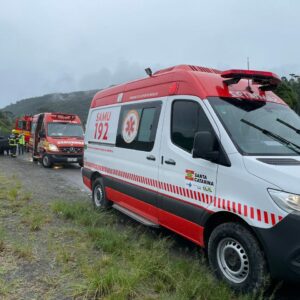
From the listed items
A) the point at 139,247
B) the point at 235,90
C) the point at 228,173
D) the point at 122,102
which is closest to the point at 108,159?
the point at 122,102

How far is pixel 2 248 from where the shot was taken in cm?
505

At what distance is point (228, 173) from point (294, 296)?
1518mm

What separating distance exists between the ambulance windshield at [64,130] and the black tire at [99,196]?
395 inches

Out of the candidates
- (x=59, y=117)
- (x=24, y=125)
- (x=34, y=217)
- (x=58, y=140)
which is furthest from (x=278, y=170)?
(x=24, y=125)

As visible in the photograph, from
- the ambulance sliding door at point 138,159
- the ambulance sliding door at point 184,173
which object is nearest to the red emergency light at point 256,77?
the ambulance sliding door at point 184,173

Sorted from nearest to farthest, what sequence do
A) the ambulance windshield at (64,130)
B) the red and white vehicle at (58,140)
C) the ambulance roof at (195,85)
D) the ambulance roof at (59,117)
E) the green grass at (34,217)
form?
the ambulance roof at (195,85) < the green grass at (34,217) < the red and white vehicle at (58,140) < the ambulance windshield at (64,130) < the ambulance roof at (59,117)

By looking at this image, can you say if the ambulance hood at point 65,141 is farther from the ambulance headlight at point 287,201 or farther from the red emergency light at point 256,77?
the ambulance headlight at point 287,201

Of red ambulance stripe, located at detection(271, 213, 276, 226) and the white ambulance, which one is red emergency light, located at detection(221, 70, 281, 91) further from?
red ambulance stripe, located at detection(271, 213, 276, 226)

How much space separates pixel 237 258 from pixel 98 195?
434 cm

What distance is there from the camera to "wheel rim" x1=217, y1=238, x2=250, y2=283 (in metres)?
3.91

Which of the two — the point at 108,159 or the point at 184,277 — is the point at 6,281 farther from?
the point at 108,159

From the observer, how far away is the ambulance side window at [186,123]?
4641 mm

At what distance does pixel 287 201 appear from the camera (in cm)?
343

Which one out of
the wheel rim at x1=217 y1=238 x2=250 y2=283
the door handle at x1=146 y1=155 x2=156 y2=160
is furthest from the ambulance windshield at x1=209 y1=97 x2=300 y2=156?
the door handle at x1=146 y1=155 x2=156 y2=160
